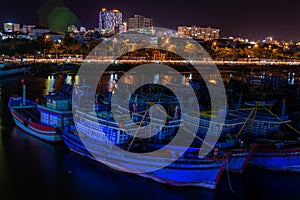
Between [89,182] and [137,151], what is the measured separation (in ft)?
2.08

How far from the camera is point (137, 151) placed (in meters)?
4.10

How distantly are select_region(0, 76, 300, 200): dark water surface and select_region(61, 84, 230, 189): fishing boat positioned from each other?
4.0 inches

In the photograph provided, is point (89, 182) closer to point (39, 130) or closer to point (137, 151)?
point (137, 151)

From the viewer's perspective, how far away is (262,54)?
30.7m

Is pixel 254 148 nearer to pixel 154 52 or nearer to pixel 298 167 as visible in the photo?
pixel 298 167

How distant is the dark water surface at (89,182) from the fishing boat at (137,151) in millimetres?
101

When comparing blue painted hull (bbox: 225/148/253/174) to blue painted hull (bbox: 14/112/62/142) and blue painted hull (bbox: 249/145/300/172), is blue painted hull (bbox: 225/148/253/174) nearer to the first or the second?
blue painted hull (bbox: 249/145/300/172)

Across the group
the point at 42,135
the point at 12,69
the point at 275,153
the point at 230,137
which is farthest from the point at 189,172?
the point at 12,69

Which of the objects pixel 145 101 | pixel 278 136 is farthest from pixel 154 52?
pixel 278 136

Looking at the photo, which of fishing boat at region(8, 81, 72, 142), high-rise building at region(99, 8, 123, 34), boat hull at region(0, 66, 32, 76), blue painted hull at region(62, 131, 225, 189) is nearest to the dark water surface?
blue painted hull at region(62, 131, 225, 189)

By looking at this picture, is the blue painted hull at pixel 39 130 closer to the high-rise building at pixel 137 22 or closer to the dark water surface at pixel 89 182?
the dark water surface at pixel 89 182

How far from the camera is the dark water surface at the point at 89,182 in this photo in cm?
381

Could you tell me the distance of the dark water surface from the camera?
3812 millimetres

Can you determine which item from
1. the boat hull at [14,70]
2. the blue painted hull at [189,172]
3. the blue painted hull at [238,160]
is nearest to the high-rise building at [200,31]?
the boat hull at [14,70]
